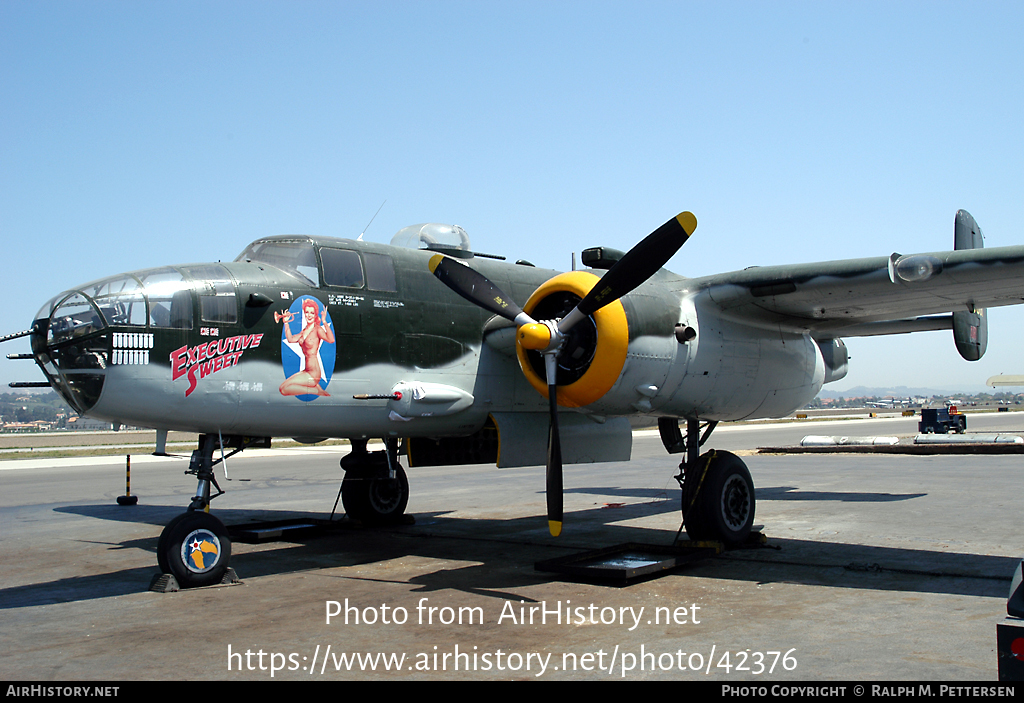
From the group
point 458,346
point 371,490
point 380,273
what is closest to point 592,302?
point 458,346

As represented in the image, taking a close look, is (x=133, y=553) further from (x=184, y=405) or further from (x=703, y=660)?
(x=703, y=660)

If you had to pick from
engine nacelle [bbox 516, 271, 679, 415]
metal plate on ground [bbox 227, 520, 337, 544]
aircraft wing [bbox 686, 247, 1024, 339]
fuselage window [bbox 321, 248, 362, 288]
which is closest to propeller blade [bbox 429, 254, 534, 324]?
engine nacelle [bbox 516, 271, 679, 415]

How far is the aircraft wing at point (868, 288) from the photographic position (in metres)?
9.06

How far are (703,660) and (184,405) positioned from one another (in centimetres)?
581

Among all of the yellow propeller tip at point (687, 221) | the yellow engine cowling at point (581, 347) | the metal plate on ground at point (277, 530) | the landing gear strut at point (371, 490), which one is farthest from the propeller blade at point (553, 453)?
the metal plate on ground at point (277, 530)

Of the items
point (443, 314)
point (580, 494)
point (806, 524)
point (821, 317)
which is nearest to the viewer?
point (443, 314)

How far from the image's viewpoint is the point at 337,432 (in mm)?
9883

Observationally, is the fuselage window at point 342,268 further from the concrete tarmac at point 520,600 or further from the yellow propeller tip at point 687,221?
the yellow propeller tip at point 687,221

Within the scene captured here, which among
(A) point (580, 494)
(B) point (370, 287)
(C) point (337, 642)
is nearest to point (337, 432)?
(B) point (370, 287)

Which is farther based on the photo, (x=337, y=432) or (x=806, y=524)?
(x=806, y=524)

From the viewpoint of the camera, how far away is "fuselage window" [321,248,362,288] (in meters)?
9.80

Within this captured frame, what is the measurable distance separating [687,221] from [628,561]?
13.0ft

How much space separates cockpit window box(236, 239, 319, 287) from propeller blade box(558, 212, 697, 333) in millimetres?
3087

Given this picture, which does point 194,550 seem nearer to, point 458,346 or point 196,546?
point 196,546
